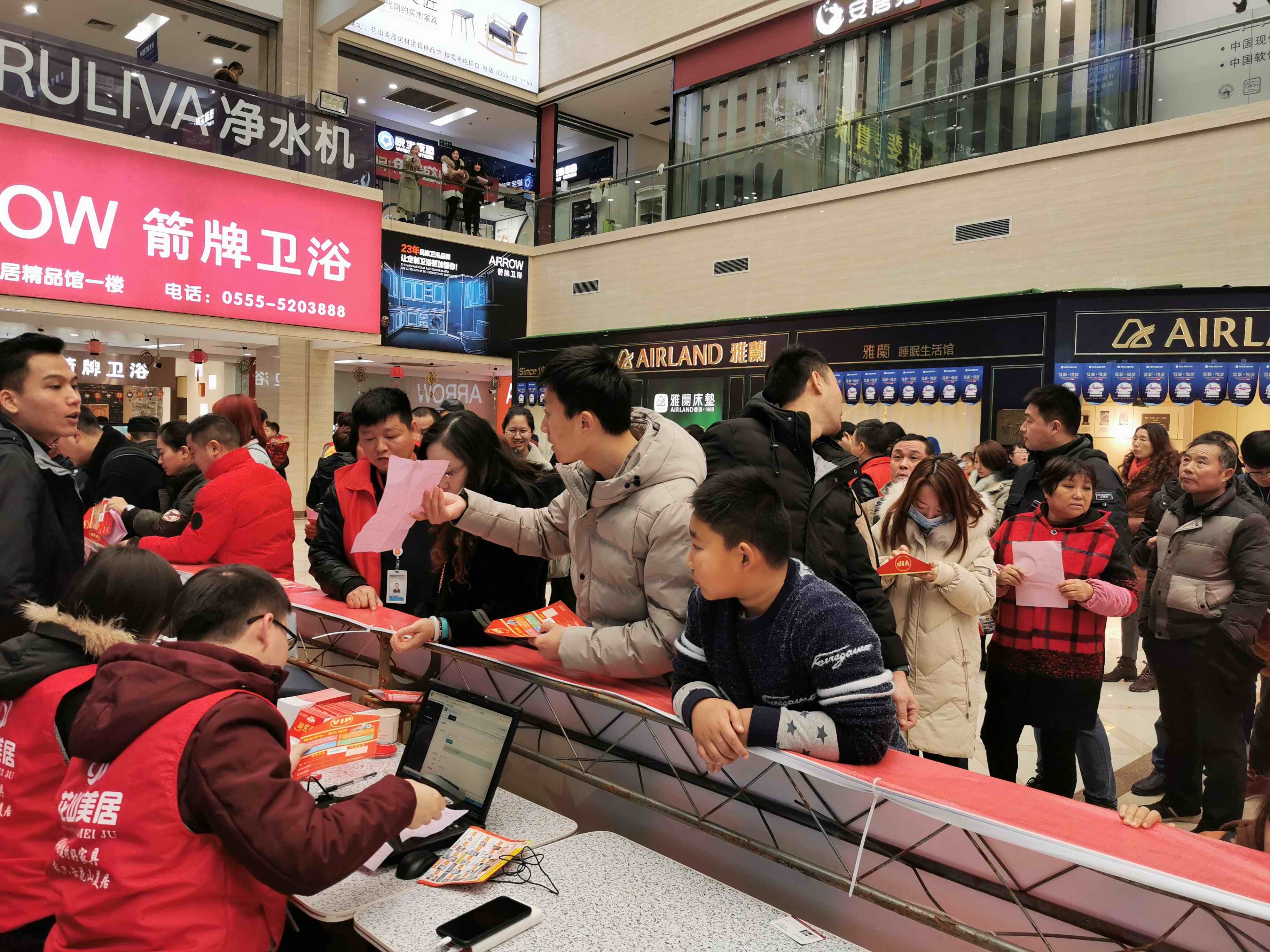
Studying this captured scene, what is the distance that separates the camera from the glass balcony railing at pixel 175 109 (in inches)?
333

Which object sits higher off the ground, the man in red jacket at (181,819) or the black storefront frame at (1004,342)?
the black storefront frame at (1004,342)

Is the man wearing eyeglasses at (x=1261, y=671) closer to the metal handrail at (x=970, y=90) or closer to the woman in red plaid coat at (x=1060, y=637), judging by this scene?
the woman in red plaid coat at (x=1060, y=637)

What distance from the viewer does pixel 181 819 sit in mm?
1335

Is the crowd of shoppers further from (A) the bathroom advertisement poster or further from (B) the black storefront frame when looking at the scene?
(A) the bathroom advertisement poster

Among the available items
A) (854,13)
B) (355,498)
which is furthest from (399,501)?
(854,13)

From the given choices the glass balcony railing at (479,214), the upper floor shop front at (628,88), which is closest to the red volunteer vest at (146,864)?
the upper floor shop front at (628,88)

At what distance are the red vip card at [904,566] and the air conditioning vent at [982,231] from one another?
7.46m

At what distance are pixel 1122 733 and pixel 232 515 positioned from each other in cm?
465

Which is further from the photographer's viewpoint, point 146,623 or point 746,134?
point 746,134

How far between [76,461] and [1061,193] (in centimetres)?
889

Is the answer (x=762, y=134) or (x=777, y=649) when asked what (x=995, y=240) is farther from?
(x=777, y=649)

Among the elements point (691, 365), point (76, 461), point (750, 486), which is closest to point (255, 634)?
point (750, 486)

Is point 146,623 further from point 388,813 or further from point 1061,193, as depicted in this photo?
point 1061,193

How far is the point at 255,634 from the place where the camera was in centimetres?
158
